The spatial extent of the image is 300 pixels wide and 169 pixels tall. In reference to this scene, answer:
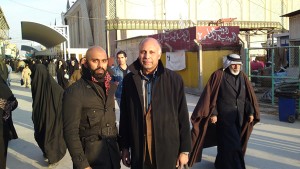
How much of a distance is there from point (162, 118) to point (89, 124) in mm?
576

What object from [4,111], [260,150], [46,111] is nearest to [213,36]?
[260,150]

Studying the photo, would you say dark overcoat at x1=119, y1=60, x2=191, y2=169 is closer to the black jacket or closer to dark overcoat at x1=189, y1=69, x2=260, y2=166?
the black jacket

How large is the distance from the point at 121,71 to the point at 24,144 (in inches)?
98.3

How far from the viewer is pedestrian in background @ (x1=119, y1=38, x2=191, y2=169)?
2.73 meters

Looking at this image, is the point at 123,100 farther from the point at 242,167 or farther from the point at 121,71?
the point at 121,71

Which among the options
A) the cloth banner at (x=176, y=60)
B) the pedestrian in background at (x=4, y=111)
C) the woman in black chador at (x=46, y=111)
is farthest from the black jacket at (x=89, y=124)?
the cloth banner at (x=176, y=60)

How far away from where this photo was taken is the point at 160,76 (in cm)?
277

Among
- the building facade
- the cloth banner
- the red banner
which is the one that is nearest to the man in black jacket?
the red banner

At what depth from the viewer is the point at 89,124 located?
109 inches

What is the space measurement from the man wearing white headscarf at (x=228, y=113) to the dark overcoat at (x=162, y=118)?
1869 mm

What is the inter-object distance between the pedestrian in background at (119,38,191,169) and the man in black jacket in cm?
19

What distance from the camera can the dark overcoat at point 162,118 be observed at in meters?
2.73

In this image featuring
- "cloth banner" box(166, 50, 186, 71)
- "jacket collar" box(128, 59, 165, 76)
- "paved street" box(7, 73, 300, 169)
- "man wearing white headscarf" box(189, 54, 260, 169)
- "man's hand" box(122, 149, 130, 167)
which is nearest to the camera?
"jacket collar" box(128, 59, 165, 76)

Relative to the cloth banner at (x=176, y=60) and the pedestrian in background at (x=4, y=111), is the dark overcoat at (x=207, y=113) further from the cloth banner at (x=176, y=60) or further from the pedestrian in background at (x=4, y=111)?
the cloth banner at (x=176, y=60)
